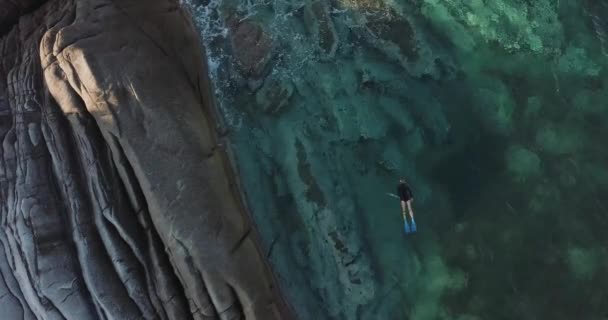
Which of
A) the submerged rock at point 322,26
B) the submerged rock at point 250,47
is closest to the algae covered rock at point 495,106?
the submerged rock at point 322,26

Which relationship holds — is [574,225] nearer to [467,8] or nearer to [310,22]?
[467,8]

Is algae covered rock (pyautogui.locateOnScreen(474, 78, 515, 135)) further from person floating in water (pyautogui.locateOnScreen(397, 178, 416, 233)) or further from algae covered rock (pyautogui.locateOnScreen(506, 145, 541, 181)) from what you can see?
person floating in water (pyautogui.locateOnScreen(397, 178, 416, 233))

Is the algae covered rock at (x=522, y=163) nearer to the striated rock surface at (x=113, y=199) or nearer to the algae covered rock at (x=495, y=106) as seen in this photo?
the algae covered rock at (x=495, y=106)

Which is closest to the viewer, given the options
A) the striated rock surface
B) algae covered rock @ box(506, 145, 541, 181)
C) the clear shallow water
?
the striated rock surface

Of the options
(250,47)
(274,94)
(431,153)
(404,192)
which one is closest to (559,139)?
(431,153)

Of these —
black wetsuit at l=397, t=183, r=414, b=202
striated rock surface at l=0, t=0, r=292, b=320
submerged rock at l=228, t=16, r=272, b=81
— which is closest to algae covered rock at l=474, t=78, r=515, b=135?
black wetsuit at l=397, t=183, r=414, b=202

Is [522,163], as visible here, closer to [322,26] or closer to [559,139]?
[559,139]
